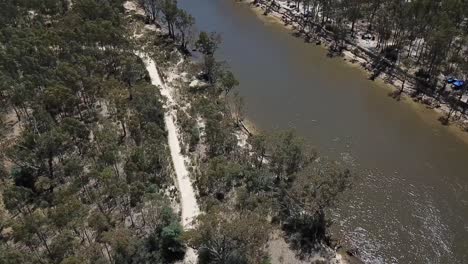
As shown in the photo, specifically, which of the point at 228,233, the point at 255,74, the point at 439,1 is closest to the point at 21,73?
the point at 255,74

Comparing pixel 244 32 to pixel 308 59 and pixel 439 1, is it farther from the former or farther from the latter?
pixel 439 1

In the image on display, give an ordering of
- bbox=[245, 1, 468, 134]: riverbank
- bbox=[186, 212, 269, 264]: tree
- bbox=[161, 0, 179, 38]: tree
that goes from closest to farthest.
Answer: bbox=[186, 212, 269, 264]: tree < bbox=[245, 1, 468, 134]: riverbank < bbox=[161, 0, 179, 38]: tree

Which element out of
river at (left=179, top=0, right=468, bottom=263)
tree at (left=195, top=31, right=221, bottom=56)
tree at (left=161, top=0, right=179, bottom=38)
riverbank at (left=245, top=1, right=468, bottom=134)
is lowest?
river at (left=179, top=0, right=468, bottom=263)

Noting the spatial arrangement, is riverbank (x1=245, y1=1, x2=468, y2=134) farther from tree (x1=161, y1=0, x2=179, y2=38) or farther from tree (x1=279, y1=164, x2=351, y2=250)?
tree (x1=279, y1=164, x2=351, y2=250)

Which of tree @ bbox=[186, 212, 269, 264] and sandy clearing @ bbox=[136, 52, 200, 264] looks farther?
sandy clearing @ bbox=[136, 52, 200, 264]

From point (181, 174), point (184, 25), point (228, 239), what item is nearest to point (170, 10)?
point (184, 25)

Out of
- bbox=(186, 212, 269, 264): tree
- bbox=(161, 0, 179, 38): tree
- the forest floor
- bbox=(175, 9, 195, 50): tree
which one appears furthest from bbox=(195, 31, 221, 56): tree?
bbox=(186, 212, 269, 264): tree
